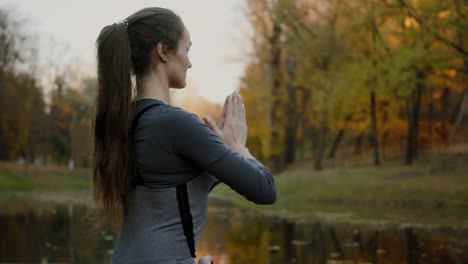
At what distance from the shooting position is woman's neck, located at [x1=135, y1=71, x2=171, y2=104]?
8.27 ft

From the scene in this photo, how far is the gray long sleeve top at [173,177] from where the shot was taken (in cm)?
235

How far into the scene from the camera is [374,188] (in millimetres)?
28828

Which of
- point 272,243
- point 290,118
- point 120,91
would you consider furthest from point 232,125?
point 290,118

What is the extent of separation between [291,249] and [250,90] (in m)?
34.2

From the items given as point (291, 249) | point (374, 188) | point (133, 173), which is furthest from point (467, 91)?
point (133, 173)

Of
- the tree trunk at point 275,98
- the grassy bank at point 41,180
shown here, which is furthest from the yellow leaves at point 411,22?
the grassy bank at point 41,180

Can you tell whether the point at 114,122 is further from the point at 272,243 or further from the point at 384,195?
the point at 384,195

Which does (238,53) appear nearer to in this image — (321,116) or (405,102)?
(321,116)

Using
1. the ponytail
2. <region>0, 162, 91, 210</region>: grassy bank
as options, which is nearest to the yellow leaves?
<region>0, 162, 91, 210</region>: grassy bank

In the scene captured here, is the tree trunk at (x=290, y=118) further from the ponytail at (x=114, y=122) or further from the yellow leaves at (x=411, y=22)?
the ponytail at (x=114, y=122)

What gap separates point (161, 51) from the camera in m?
2.52

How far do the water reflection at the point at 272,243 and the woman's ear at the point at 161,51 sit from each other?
33.2ft

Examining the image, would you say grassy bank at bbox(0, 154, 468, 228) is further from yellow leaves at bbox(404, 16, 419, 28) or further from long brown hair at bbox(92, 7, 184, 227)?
long brown hair at bbox(92, 7, 184, 227)

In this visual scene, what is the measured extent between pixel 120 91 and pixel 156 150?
224mm
